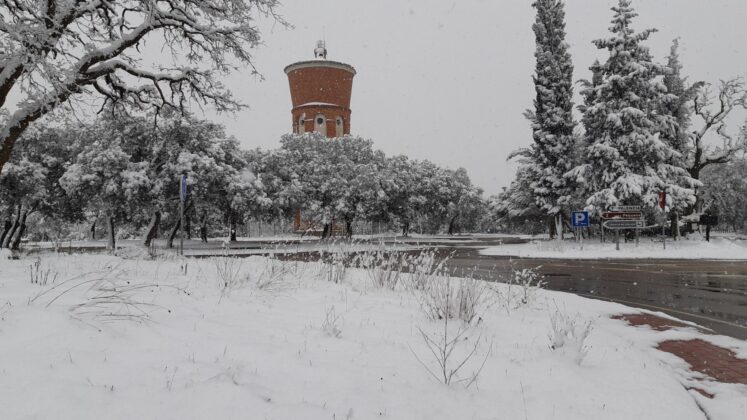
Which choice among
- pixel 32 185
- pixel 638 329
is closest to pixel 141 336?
pixel 638 329

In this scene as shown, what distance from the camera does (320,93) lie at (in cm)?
Result: 6031

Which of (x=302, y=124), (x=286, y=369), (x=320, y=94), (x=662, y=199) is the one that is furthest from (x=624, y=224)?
(x=302, y=124)

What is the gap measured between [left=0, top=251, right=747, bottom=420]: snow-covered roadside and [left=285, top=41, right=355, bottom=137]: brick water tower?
56.6 meters

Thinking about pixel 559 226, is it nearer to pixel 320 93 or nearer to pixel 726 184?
pixel 726 184

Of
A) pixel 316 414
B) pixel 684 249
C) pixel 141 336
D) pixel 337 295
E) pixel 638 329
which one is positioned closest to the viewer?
pixel 316 414

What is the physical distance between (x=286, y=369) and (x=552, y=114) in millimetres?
31783

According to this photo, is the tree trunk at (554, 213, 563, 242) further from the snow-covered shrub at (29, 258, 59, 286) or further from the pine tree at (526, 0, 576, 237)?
the snow-covered shrub at (29, 258, 59, 286)

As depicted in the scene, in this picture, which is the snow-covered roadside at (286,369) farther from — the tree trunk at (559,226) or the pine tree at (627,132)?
the tree trunk at (559,226)

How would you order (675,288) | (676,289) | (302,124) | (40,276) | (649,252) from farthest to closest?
(302,124) → (649,252) → (675,288) → (676,289) → (40,276)

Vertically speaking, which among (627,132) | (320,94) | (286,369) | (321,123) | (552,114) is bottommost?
(286,369)

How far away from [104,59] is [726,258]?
25097 millimetres

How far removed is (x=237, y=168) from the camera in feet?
99.1

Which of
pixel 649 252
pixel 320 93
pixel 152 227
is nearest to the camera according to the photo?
pixel 649 252

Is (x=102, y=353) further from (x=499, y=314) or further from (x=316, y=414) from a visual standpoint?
(x=499, y=314)
